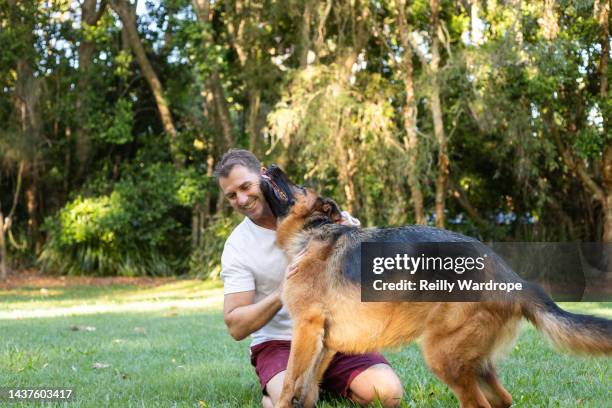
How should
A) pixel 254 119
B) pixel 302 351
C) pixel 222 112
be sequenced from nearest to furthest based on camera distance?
pixel 302 351
pixel 254 119
pixel 222 112

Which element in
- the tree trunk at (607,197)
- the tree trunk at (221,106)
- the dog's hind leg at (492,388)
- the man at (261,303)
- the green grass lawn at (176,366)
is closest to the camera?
the dog's hind leg at (492,388)

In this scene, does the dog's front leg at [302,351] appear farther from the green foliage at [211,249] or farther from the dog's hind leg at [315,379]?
the green foliage at [211,249]

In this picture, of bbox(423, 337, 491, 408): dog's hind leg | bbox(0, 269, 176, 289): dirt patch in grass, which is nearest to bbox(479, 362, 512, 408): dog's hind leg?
bbox(423, 337, 491, 408): dog's hind leg

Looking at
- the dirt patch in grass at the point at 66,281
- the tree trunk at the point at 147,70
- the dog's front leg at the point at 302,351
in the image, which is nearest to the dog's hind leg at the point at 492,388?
the dog's front leg at the point at 302,351

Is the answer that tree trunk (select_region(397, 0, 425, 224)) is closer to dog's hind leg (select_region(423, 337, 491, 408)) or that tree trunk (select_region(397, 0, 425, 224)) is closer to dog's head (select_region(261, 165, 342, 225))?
dog's head (select_region(261, 165, 342, 225))

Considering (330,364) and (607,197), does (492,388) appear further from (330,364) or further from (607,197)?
(607,197)

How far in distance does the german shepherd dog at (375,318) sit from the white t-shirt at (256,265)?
0.31 metres

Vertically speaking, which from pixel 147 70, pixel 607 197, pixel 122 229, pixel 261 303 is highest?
pixel 147 70

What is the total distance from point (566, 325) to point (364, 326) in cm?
112

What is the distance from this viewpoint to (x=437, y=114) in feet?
46.1

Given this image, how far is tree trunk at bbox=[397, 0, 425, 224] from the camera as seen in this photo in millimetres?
14203

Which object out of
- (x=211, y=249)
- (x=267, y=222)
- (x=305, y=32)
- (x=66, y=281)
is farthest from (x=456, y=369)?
(x=66, y=281)

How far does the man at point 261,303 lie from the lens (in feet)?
14.9

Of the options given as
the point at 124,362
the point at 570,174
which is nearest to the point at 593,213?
the point at 570,174
